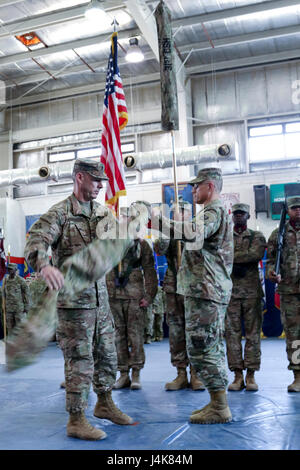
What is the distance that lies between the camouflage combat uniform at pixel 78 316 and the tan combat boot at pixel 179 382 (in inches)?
50.7

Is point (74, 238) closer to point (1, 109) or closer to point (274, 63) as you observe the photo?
point (274, 63)

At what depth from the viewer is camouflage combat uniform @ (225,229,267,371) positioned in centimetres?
414

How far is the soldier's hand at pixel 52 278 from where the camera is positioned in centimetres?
226

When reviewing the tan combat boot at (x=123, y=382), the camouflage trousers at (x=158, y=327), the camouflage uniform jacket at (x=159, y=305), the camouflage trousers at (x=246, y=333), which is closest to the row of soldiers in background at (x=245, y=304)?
the camouflage trousers at (x=246, y=333)

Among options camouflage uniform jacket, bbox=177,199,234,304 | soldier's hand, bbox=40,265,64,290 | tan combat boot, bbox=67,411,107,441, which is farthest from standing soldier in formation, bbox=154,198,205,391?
soldier's hand, bbox=40,265,64,290

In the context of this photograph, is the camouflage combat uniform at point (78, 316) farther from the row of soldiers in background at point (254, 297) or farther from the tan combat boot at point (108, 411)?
the row of soldiers in background at point (254, 297)

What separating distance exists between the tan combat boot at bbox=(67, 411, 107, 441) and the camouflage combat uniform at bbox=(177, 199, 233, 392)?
750mm

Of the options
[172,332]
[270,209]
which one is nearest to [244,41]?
[270,209]

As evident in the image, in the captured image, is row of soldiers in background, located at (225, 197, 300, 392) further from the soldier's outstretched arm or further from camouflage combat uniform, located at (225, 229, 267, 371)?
the soldier's outstretched arm

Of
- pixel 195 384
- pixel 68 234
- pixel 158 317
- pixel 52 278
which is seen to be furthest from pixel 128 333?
pixel 158 317

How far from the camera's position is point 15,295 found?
29.4 feet

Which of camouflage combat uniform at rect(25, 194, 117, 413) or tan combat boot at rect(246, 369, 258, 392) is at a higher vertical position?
camouflage combat uniform at rect(25, 194, 117, 413)
